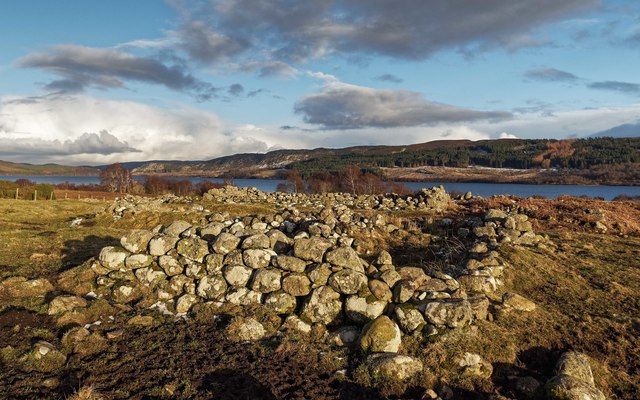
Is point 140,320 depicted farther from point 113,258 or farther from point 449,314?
point 449,314

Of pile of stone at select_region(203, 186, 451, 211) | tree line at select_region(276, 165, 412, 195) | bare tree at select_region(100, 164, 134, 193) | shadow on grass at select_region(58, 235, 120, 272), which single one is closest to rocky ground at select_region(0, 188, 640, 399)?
shadow on grass at select_region(58, 235, 120, 272)

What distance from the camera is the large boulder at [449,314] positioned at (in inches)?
360

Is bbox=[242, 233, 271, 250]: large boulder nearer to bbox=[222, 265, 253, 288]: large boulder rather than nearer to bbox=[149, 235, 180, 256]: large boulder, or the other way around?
bbox=[222, 265, 253, 288]: large boulder

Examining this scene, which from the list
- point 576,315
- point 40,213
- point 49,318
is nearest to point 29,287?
point 49,318

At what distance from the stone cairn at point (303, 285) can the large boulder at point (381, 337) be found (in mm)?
23

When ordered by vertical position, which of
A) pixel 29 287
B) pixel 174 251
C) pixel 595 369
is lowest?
pixel 595 369

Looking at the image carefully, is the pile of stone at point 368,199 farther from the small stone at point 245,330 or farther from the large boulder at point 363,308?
the small stone at point 245,330

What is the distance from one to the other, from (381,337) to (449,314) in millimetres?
1842

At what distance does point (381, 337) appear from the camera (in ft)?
28.5

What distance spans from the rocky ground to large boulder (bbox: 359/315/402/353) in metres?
0.03

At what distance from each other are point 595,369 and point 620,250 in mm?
12538

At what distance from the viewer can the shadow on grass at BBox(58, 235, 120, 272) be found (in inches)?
573

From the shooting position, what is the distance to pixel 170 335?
30.8 ft

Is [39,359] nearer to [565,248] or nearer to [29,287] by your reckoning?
[29,287]
